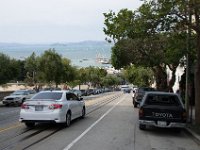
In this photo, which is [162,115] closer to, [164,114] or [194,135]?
[164,114]

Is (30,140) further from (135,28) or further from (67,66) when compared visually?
(67,66)

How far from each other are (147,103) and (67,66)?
60382 mm

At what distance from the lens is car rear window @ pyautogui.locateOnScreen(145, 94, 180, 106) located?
16.8 metres

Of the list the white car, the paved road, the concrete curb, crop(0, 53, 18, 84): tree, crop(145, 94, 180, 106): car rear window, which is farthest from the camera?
crop(0, 53, 18, 84): tree

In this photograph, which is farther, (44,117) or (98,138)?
(44,117)

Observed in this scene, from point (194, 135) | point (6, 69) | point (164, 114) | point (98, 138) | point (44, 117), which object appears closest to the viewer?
point (98, 138)

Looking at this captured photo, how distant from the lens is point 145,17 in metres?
17.5

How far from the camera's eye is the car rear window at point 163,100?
16.8 metres

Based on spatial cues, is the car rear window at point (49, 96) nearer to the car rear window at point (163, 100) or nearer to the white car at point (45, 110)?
the white car at point (45, 110)

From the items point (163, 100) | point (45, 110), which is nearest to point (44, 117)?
point (45, 110)

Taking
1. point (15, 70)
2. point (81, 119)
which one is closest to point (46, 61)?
point (15, 70)

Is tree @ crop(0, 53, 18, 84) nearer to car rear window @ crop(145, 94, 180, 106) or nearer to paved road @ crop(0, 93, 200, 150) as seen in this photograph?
paved road @ crop(0, 93, 200, 150)

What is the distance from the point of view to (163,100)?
1723 centimetres

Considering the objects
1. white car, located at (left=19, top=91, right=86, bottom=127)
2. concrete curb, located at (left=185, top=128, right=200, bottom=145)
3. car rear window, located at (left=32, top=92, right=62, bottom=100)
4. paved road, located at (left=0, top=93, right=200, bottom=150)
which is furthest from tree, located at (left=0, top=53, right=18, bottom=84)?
concrete curb, located at (left=185, top=128, right=200, bottom=145)
